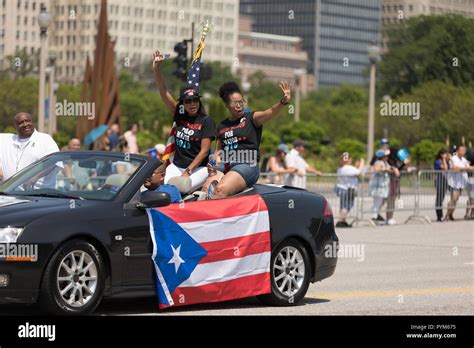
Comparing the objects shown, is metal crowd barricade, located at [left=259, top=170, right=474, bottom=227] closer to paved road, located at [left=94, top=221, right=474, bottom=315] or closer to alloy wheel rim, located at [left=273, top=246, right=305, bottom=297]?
paved road, located at [left=94, top=221, right=474, bottom=315]

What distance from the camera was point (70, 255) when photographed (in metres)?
11.2

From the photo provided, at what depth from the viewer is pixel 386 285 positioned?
51.6 feet

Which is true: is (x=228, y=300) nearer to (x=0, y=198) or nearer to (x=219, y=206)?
(x=219, y=206)

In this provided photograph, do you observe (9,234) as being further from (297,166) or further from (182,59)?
(182,59)

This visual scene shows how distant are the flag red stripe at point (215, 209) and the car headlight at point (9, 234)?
1.51m

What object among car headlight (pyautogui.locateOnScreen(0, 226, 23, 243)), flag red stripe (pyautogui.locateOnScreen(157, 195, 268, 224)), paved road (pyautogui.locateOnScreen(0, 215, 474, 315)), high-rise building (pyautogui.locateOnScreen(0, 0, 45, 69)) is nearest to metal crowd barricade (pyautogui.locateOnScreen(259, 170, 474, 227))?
paved road (pyautogui.locateOnScreen(0, 215, 474, 315))

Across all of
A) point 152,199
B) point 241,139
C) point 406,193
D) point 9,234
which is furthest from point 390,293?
point 406,193

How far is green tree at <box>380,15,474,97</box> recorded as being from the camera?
3503cm

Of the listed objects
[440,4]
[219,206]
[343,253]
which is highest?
[440,4]

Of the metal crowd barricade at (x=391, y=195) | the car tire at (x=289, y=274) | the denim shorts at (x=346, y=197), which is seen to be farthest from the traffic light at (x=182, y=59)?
the car tire at (x=289, y=274)

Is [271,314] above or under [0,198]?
under

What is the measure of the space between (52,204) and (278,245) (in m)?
2.53

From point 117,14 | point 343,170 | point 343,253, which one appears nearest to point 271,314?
point 343,253

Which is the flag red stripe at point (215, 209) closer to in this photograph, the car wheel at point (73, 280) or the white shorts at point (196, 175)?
the white shorts at point (196, 175)
